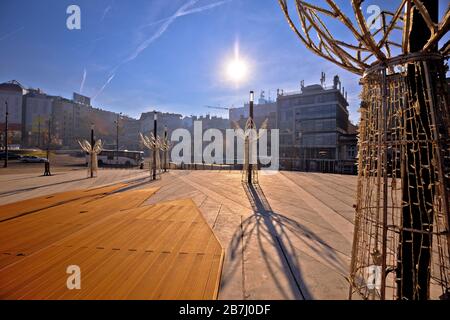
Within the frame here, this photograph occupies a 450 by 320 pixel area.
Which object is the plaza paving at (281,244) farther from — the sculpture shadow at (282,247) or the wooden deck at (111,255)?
the wooden deck at (111,255)

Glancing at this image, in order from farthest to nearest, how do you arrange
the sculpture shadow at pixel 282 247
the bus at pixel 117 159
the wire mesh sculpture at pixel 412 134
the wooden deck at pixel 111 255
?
1. the bus at pixel 117 159
2. the sculpture shadow at pixel 282 247
3. the wooden deck at pixel 111 255
4. the wire mesh sculpture at pixel 412 134

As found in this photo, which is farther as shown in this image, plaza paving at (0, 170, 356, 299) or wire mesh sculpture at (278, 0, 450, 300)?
plaza paving at (0, 170, 356, 299)

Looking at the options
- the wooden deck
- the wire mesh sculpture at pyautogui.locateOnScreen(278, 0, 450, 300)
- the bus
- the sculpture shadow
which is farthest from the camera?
the bus

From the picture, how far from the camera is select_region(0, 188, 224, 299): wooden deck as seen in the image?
297cm

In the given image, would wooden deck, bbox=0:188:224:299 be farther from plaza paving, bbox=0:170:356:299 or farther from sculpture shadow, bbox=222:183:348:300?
sculpture shadow, bbox=222:183:348:300

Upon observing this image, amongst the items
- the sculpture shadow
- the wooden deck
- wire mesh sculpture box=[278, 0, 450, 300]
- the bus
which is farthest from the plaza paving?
the bus

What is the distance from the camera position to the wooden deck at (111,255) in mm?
2971

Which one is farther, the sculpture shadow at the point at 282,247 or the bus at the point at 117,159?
the bus at the point at 117,159

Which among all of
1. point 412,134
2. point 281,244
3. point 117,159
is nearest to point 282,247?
point 281,244

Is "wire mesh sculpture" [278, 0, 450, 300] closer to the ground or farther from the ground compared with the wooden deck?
farther from the ground

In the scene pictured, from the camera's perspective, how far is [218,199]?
8836 mm

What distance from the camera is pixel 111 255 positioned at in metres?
3.95

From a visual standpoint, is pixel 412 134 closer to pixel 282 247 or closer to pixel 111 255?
pixel 282 247

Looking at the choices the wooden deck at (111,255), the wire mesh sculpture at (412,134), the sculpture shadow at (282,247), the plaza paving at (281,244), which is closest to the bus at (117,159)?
the plaza paving at (281,244)
